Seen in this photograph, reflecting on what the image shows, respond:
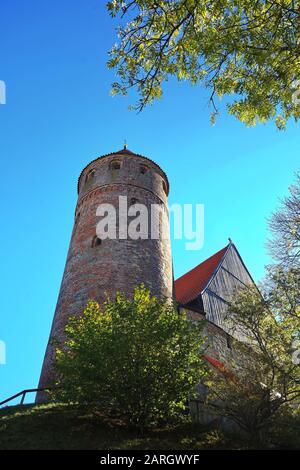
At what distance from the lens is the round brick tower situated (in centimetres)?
1323

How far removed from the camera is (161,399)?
829 centimetres

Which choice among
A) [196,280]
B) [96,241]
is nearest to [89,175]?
[96,241]

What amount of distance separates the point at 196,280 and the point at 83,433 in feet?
38.5

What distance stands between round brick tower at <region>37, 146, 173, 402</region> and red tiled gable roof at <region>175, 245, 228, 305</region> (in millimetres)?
2317

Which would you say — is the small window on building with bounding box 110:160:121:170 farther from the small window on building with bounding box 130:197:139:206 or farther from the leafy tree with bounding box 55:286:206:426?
the leafy tree with bounding box 55:286:206:426

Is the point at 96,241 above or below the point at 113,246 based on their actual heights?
above

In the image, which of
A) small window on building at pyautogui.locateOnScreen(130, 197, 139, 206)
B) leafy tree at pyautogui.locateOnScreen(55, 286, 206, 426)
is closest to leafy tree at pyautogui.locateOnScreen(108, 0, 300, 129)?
leafy tree at pyautogui.locateOnScreen(55, 286, 206, 426)

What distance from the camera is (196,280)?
19.2 meters

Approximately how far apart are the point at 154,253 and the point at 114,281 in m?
2.13

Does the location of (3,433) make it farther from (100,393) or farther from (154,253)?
(154,253)

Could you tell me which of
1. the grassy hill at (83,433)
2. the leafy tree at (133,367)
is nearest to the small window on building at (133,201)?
the leafy tree at (133,367)

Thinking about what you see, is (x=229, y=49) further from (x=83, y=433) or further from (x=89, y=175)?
(x=89, y=175)

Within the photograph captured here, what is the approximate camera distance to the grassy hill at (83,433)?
751 cm
